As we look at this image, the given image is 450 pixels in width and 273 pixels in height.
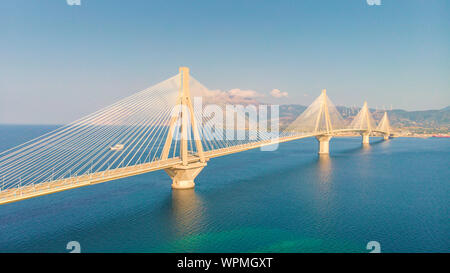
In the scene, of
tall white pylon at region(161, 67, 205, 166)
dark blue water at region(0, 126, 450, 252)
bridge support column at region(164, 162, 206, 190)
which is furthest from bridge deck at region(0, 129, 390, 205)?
dark blue water at region(0, 126, 450, 252)

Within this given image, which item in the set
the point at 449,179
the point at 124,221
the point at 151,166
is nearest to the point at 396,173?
the point at 449,179

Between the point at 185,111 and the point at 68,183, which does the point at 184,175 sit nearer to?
the point at 185,111

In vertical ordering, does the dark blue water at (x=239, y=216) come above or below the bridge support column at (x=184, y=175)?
below

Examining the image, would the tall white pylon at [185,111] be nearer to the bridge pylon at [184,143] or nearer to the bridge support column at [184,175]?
the bridge pylon at [184,143]

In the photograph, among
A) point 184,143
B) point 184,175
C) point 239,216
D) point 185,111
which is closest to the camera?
point 239,216

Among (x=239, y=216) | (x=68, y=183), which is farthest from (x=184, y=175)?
(x=68, y=183)

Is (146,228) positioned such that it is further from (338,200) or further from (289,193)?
(338,200)

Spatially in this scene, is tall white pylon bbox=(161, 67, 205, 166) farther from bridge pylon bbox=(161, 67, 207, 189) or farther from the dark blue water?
the dark blue water

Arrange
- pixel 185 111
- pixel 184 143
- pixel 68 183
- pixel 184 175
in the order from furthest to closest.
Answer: pixel 184 175 → pixel 185 111 → pixel 184 143 → pixel 68 183

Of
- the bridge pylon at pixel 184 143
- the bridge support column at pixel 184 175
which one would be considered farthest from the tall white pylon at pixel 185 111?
the bridge support column at pixel 184 175

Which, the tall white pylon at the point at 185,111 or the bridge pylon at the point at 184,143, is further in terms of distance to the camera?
the tall white pylon at the point at 185,111
